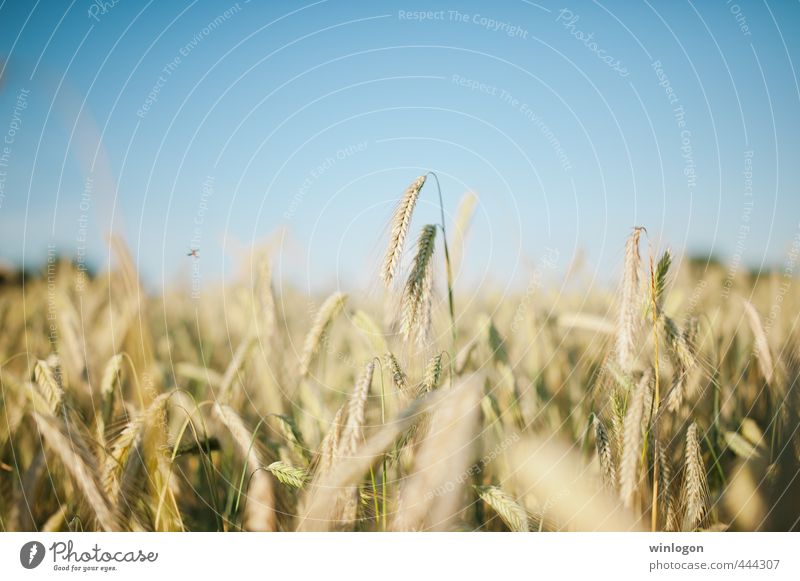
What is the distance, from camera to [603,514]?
1.22 m

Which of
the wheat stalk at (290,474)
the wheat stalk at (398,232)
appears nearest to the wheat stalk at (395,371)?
the wheat stalk at (398,232)

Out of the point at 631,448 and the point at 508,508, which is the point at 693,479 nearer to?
the point at 631,448

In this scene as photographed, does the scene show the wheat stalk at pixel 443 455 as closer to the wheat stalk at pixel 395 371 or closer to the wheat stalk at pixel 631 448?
the wheat stalk at pixel 395 371

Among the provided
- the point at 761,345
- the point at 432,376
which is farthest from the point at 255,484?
the point at 761,345

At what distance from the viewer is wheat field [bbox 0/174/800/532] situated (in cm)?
112

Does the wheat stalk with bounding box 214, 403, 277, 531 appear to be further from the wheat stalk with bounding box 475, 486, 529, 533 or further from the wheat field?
the wheat stalk with bounding box 475, 486, 529, 533

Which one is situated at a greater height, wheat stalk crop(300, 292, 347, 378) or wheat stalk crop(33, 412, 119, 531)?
wheat stalk crop(300, 292, 347, 378)

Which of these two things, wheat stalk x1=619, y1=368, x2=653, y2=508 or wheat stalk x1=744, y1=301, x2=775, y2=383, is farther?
wheat stalk x1=744, y1=301, x2=775, y2=383
